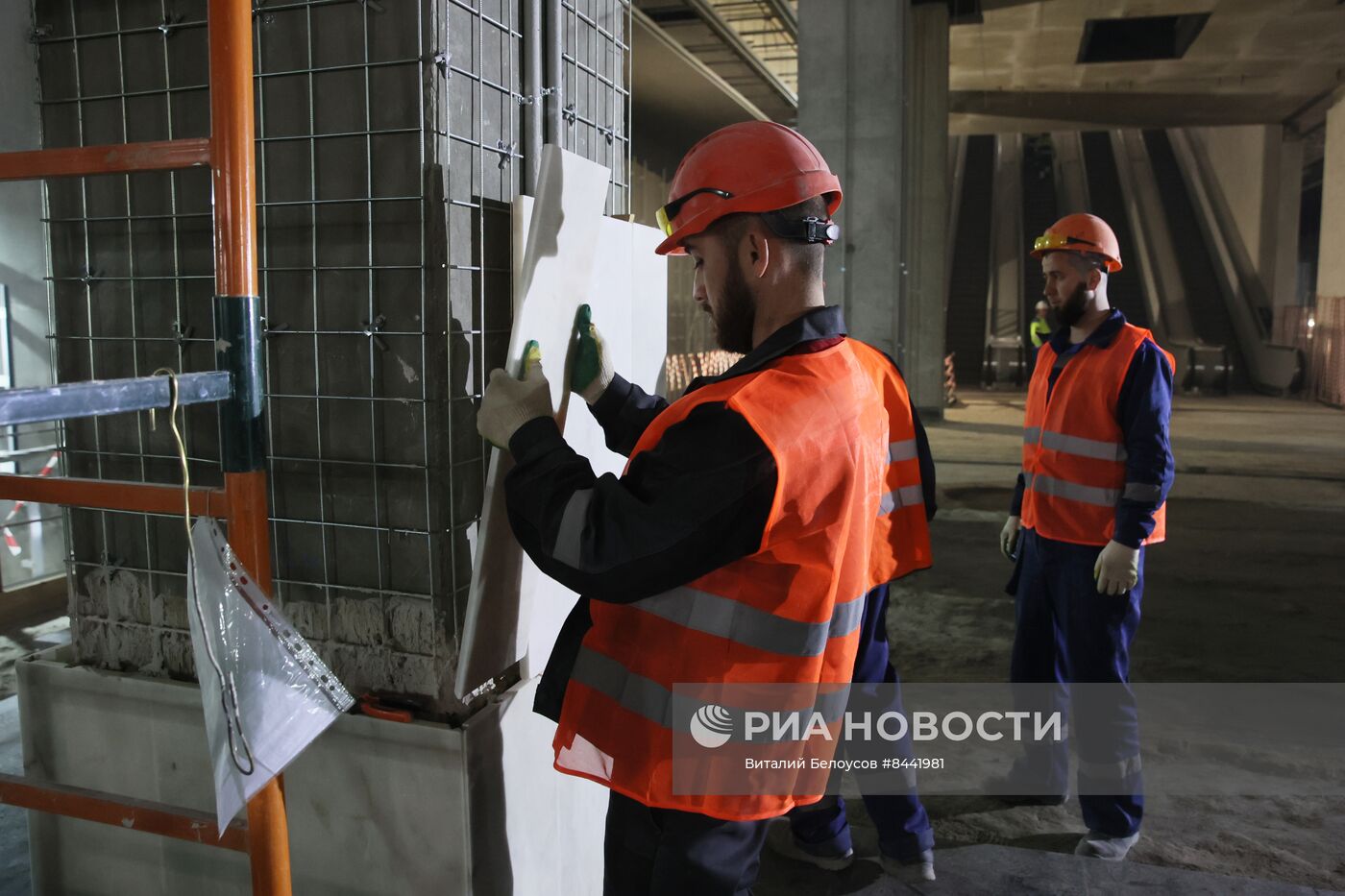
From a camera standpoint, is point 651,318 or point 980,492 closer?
point 651,318

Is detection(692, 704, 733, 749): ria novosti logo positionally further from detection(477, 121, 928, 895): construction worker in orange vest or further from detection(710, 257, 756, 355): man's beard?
detection(710, 257, 756, 355): man's beard

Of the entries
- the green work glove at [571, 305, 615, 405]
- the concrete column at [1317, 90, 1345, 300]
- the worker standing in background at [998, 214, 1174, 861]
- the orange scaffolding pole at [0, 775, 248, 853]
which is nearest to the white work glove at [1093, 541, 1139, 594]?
the worker standing in background at [998, 214, 1174, 861]

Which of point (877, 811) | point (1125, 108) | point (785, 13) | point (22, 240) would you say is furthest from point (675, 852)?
point (1125, 108)

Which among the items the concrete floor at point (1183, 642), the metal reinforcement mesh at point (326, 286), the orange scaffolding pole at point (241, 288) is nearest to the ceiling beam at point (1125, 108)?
the concrete floor at point (1183, 642)

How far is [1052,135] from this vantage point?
25.5 metres

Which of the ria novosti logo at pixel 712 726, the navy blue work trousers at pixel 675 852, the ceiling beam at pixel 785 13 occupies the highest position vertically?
the ceiling beam at pixel 785 13

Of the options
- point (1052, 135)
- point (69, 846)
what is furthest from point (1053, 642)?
point (1052, 135)

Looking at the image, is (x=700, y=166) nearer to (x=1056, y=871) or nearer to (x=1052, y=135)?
(x=1056, y=871)

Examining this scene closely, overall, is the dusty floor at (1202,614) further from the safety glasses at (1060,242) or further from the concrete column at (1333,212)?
the concrete column at (1333,212)

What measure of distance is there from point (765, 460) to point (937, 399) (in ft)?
46.1

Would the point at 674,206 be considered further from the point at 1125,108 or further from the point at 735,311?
the point at 1125,108

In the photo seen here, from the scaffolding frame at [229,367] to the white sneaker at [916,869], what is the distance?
2.25m

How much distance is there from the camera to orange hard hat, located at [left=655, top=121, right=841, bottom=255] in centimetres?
170

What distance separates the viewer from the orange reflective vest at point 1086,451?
3355 millimetres
